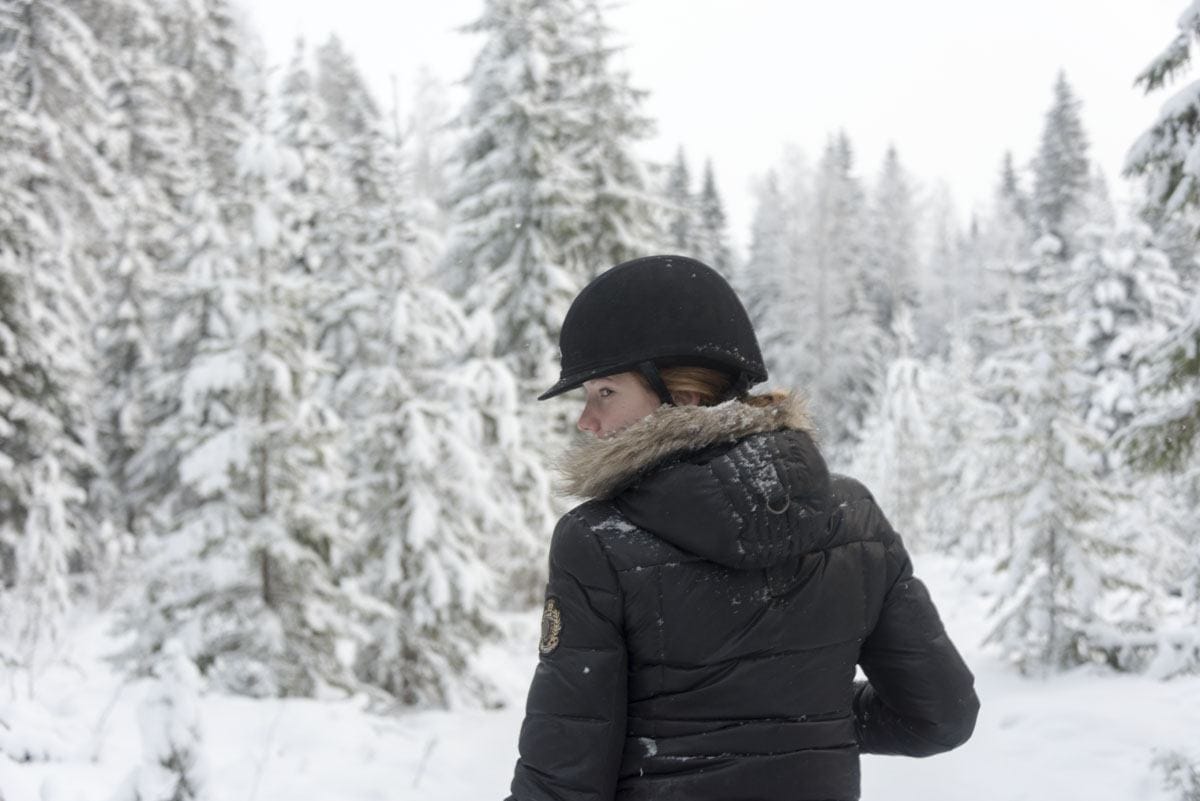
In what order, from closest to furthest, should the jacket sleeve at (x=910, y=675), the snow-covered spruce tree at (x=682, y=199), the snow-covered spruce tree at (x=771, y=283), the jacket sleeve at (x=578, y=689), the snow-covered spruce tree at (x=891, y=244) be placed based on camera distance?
the jacket sleeve at (x=578, y=689) → the jacket sleeve at (x=910, y=675) → the snow-covered spruce tree at (x=682, y=199) → the snow-covered spruce tree at (x=771, y=283) → the snow-covered spruce tree at (x=891, y=244)

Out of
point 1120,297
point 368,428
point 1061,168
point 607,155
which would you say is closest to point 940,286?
point 1061,168

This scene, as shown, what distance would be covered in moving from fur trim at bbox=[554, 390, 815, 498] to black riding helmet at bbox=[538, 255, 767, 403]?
13cm

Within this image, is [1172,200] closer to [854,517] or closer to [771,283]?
[854,517]

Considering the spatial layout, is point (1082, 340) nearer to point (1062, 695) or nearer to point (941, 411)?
point (941, 411)

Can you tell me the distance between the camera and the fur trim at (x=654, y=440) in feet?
6.29

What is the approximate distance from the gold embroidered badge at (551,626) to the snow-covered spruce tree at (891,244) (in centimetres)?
5461

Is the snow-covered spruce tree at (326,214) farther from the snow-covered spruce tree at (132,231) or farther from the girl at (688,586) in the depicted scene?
the girl at (688,586)

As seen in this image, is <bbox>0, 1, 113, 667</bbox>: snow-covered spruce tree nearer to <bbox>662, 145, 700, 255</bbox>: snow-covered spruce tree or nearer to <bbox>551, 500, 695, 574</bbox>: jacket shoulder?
<bbox>551, 500, 695, 574</bbox>: jacket shoulder

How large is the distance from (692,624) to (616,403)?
56 cm

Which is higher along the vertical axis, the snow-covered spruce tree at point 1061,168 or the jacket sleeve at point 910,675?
the snow-covered spruce tree at point 1061,168

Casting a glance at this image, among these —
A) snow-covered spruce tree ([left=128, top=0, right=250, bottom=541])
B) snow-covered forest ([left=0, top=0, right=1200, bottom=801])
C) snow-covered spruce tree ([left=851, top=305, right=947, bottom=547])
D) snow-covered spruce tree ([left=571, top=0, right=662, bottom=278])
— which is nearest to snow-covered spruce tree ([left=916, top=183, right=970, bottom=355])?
snow-covered spruce tree ([left=851, top=305, right=947, bottom=547])

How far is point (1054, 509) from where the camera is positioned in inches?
434

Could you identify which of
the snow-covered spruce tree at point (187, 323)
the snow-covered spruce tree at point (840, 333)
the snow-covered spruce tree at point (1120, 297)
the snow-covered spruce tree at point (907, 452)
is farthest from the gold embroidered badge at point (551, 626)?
the snow-covered spruce tree at point (840, 333)

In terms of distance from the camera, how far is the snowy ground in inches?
242
